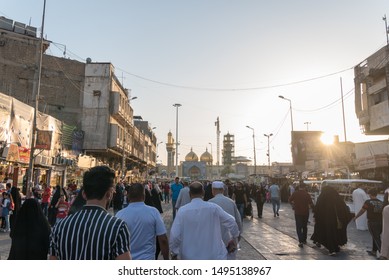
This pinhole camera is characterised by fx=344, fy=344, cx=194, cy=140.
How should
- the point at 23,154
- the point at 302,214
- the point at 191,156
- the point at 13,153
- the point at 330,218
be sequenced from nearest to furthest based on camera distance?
the point at 330,218 → the point at 302,214 → the point at 13,153 → the point at 23,154 → the point at 191,156

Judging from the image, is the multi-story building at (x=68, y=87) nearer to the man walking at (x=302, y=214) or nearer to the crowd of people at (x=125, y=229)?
the man walking at (x=302, y=214)

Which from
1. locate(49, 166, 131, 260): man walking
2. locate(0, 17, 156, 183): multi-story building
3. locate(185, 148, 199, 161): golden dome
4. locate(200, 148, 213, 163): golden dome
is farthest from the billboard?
locate(200, 148, 213, 163): golden dome

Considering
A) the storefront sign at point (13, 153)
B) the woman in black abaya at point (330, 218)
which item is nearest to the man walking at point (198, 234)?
the woman in black abaya at point (330, 218)

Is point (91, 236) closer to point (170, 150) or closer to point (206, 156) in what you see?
point (170, 150)

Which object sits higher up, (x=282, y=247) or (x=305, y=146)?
(x=305, y=146)

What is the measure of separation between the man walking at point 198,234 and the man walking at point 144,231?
0.14 m

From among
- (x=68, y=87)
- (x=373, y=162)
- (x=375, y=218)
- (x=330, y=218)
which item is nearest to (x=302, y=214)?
(x=330, y=218)

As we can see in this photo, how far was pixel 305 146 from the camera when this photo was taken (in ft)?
155

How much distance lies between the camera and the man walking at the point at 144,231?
3.78 meters

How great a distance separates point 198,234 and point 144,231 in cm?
60
